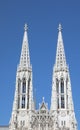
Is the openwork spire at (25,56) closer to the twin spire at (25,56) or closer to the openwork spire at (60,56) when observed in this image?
the twin spire at (25,56)

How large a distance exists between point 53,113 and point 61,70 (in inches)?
469

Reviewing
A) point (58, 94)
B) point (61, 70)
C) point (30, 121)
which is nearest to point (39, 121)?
point (30, 121)

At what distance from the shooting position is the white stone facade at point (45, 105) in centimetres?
9588

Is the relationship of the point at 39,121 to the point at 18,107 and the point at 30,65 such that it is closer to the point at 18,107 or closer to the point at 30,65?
the point at 18,107

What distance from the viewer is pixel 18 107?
98.6 m

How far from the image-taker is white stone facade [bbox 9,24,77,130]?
95875mm

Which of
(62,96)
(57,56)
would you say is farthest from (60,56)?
(62,96)

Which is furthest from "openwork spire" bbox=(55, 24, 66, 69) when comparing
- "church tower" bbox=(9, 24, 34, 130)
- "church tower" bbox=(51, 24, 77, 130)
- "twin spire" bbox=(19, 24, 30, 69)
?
"twin spire" bbox=(19, 24, 30, 69)

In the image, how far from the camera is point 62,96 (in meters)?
99.4

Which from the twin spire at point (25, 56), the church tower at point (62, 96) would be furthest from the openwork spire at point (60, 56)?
the twin spire at point (25, 56)

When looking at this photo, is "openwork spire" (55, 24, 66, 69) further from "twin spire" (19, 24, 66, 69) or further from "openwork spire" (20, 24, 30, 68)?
"openwork spire" (20, 24, 30, 68)

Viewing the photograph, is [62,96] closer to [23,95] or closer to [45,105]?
[45,105]

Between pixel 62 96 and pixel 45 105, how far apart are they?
517cm

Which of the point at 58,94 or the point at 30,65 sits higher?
the point at 30,65
